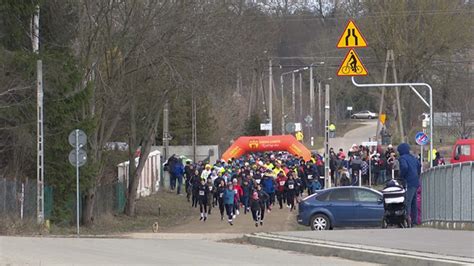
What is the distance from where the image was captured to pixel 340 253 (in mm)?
15344

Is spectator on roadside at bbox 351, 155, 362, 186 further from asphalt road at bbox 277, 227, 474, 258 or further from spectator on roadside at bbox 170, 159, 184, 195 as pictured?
asphalt road at bbox 277, 227, 474, 258

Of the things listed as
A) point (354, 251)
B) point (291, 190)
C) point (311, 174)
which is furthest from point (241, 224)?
point (354, 251)

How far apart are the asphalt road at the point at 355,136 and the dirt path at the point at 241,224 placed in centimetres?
3760

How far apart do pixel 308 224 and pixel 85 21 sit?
11.6 meters

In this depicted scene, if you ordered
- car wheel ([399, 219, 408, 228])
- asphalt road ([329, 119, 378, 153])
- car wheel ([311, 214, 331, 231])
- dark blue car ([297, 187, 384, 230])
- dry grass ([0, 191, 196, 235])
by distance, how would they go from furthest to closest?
asphalt road ([329, 119, 378, 153]) → car wheel ([311, 214, 331, 231]) → dark blue car ([297, 187, 384, 230]) → dry grass ([0, 191, 196, 235]) → car wheel ([399, 219, 408, 228])

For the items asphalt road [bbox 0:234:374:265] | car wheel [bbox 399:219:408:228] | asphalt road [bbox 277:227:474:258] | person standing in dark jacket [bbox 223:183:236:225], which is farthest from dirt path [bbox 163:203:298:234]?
asphalt road [bbox 277:227:474:258]

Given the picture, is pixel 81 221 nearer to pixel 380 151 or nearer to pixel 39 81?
pixel 39 81

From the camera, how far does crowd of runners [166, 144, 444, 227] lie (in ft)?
117

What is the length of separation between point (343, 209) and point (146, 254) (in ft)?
40.4

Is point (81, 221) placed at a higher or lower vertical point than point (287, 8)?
lower

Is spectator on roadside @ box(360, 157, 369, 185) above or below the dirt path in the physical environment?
above

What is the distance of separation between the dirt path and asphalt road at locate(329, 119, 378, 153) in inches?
1480

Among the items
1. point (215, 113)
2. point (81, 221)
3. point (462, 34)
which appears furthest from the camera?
point (215, 113)

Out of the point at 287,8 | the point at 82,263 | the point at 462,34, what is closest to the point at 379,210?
the point at 82,263
